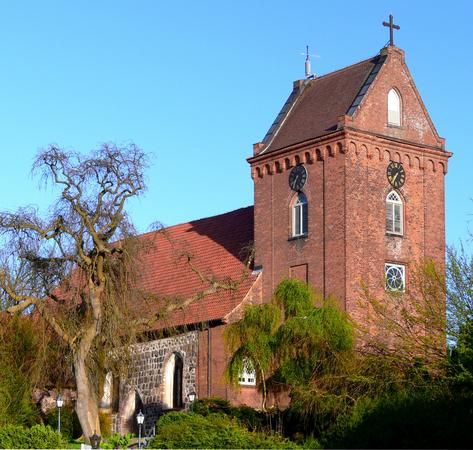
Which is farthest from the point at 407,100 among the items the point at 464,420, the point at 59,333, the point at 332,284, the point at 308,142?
the point at 464,420

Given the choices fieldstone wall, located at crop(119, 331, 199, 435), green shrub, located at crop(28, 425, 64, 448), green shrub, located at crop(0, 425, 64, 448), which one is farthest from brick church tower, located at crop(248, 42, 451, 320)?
green shrub, located at crop(0, 425, 64, 448)

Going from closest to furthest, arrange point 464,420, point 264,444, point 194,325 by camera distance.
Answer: point 464,420
point 264,444
point 194,325

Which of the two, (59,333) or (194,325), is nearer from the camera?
(59,333)

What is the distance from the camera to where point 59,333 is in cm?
3694

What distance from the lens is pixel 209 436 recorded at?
3173cm

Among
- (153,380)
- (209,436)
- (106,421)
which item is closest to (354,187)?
(153,380)

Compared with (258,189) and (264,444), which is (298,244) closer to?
(258,189)

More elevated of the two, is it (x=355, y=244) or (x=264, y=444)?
(x=355, y=244)

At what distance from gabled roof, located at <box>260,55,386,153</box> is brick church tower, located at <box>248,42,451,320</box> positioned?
63 millimetres

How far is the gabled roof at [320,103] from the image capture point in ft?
144

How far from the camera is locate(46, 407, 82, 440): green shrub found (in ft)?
147

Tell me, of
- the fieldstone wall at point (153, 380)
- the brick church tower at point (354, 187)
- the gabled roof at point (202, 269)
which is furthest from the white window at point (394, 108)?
the fieldstone wall at point (153, 380)

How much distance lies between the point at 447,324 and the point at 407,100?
13.4 m

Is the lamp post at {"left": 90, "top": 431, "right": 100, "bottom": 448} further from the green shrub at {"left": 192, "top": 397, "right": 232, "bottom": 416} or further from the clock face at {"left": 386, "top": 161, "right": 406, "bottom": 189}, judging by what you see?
the clock face at {"left": 386, "top": 161, "right": 406, "bottom": 189}
